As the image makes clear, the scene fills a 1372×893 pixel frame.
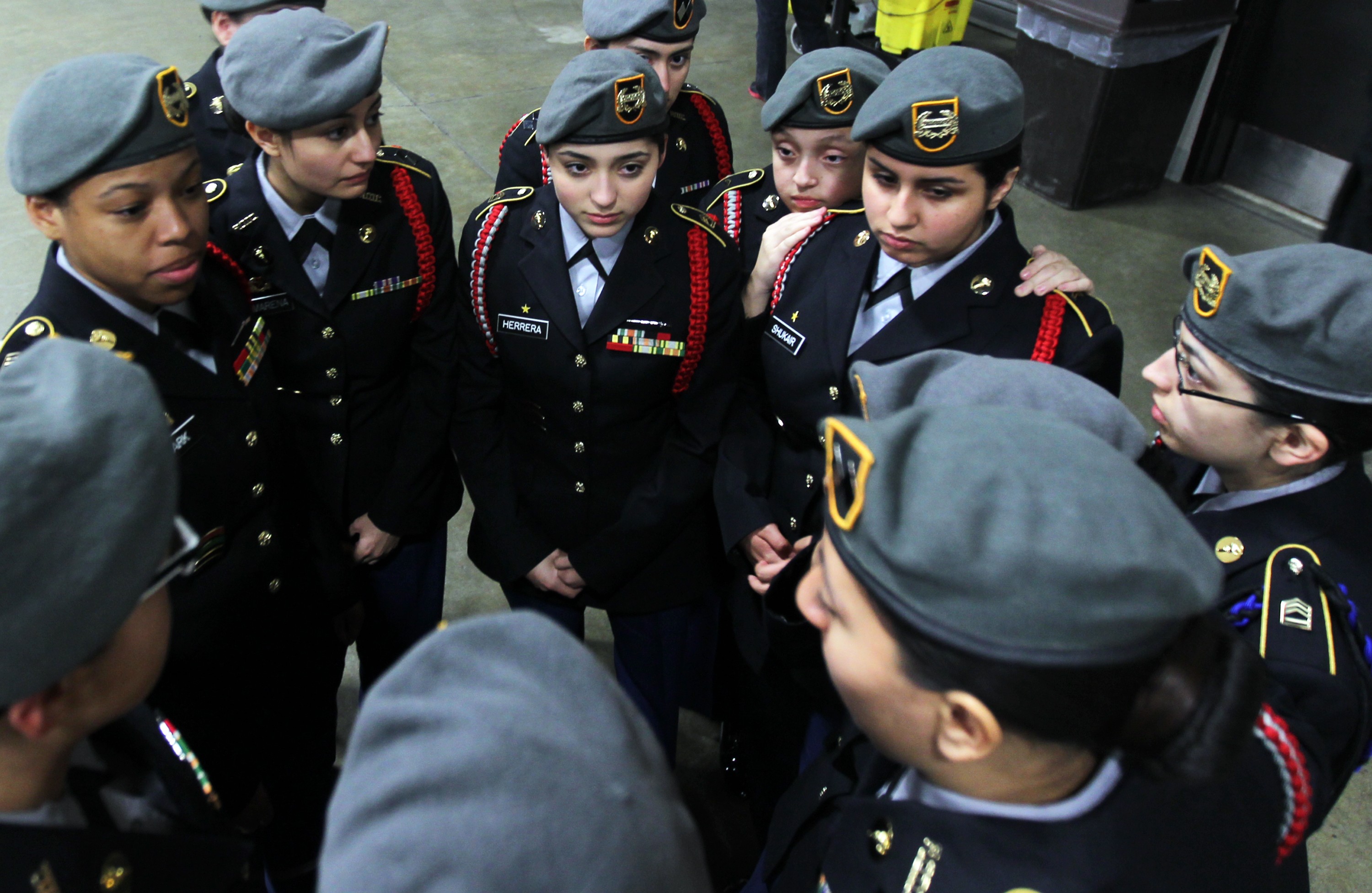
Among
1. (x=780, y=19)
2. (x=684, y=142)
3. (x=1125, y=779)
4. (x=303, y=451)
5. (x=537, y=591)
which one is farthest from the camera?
(x=780, y=19)

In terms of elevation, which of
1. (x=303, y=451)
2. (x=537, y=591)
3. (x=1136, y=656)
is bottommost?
(x=537, y=591)

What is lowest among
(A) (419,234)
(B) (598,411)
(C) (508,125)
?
(C) (508,125)

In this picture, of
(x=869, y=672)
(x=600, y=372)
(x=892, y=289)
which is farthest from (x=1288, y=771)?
(x=600, y=372)

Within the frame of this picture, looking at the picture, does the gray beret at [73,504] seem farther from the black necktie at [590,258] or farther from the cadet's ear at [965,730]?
the black necktie at [590,258]

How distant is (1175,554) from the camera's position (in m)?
0.81

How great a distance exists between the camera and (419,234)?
2117 millimetres

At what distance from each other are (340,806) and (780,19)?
19.1 ft

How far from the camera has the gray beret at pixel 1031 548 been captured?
31.0 inches

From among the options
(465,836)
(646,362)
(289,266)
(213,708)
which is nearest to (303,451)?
(289,266)

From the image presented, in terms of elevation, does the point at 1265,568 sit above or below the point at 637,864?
below

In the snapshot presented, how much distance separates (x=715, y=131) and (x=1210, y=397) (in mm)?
2005

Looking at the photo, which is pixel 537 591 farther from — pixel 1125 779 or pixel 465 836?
pixel 465 836

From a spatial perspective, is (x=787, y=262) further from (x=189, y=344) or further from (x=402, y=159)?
(x=189, y=344)

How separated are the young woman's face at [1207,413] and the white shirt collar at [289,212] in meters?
1.60
